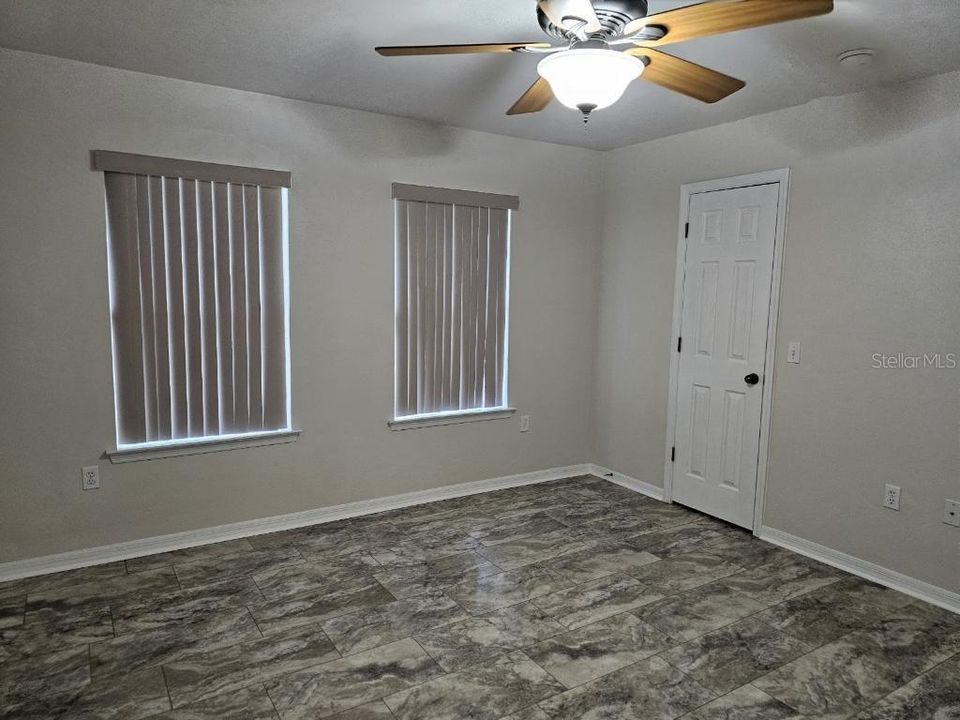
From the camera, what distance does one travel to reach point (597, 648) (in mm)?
2539

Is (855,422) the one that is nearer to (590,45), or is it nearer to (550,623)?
(550,623)

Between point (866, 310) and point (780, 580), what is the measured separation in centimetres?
138

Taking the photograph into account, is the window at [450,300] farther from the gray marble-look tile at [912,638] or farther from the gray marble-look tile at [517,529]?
the gray marble-look tile at [912,638]

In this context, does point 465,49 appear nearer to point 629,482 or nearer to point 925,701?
point 925,701

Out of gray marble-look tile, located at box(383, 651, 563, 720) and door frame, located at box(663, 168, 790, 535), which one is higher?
door frame, located at box(663, 168, 790, 535)

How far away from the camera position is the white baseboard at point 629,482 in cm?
437

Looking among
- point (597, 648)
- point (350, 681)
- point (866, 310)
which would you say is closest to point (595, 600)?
point (597, 648)

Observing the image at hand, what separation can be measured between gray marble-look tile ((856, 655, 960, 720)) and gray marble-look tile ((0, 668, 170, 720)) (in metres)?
2.37

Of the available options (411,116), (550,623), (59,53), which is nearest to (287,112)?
(411,116)

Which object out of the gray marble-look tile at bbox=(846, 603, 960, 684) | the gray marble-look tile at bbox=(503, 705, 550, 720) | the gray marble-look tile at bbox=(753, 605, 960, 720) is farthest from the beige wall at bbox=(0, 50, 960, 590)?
the gray marble-look tile at bbox=(503, 705, 550, 720)

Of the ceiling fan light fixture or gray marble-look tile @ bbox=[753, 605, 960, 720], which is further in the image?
gray marble-look tile @ bbox=[753, 605, 960, 720]

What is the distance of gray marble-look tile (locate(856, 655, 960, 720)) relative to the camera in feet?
7.20

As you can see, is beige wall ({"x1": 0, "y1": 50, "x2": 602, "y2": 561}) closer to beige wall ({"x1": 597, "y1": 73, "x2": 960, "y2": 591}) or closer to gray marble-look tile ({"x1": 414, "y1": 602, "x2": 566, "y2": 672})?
beige wall ({"x1": 597, "y1": 73, "x2": 960, "y2": 591})

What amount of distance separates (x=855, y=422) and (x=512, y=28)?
2465 millimetres
